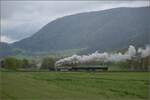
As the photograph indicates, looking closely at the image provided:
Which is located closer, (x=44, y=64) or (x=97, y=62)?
(x=97, y=62)

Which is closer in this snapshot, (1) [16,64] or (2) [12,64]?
(2) [12,64]

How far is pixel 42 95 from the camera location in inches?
680

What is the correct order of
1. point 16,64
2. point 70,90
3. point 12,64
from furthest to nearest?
point 16,64, point 12,64, point 70,90

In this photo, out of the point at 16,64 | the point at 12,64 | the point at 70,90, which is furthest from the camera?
the point at 16,64

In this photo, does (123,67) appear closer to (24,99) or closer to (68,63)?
(68,63)

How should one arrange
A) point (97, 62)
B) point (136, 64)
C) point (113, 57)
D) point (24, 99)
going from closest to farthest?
point (24, 99)
point (136, 64)
point (97, 62)
point (113, 57)

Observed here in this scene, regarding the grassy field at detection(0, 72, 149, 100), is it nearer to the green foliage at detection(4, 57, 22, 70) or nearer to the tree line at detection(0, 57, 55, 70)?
the green foliage at detection(4, 57, 22, 70)

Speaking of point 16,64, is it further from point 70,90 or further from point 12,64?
point 70,90

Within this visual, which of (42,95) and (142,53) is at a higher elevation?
(142,53)

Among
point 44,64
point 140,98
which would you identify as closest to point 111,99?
point 140,98

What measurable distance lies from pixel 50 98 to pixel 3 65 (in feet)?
189

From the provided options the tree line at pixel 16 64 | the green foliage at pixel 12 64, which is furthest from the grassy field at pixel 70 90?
the tree line at pixel 16 64

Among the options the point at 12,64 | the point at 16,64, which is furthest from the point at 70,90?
the point at 16,64

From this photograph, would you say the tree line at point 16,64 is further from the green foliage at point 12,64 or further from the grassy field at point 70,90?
the grassy field at point 70,90
